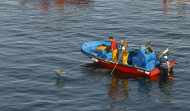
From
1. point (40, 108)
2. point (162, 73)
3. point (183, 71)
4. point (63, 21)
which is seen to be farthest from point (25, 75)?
point (63, 21)

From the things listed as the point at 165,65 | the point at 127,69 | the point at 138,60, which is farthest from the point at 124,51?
the point at 165,65

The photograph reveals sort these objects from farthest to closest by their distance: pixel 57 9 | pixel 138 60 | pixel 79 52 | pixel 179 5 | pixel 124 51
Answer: pixel 179 5, pixel 57 9, pixel 79 52, pixel 138 60, pixel 124 51

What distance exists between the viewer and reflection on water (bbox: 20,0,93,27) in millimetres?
48031

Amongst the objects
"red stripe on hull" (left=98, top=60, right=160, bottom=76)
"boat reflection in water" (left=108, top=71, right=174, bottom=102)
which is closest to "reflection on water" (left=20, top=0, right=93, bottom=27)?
"red stripe on hull" (left=98, top=60, right=160, bottom=76)

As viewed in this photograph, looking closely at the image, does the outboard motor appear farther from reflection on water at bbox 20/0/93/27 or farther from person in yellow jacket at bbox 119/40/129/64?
reflection on water at bbox 20/0/93/27

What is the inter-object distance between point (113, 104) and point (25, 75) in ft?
28.4

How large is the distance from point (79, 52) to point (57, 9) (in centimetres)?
2034

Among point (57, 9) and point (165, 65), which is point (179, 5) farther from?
point (165, 65)

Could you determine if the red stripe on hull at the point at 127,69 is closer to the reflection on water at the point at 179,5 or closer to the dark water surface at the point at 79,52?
the dark water surface at the point at 79,52

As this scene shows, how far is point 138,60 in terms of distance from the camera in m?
28.5

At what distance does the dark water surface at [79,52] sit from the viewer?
24.4 metres

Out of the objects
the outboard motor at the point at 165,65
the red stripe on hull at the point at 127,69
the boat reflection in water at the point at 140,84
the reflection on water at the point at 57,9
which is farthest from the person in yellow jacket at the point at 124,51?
the reflection on water at the point at 57,9

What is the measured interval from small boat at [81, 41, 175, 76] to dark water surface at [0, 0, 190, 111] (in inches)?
31.0

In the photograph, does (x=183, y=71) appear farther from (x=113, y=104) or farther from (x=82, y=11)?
(x=82, y=11)
